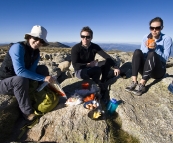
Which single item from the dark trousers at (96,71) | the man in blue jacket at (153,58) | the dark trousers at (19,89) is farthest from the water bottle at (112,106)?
the dark trousers at (19,89)

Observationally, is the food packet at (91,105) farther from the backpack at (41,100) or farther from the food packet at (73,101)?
the backpack at (41,100)

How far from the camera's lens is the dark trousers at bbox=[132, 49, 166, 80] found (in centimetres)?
605

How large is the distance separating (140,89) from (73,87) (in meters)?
3.39

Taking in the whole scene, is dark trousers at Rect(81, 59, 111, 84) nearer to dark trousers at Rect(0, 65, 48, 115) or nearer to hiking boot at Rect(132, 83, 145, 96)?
hiking boot at Rect(132, 83, 145, 96)

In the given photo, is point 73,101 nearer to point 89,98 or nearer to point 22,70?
point 89,98

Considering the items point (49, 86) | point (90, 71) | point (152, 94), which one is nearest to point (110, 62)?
point (90, 71)

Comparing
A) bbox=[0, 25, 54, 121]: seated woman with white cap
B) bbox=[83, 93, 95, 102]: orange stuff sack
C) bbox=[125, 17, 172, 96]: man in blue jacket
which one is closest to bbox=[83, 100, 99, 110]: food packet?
bbox=[83, 93, 95, 102]: orange stuff sack

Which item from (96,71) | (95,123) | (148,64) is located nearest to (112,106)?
(95,123)

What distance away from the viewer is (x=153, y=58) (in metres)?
6.02

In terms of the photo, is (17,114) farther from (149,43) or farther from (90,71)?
(149,43)

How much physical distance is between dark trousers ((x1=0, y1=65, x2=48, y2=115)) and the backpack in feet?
0.96

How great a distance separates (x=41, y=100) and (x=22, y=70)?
4.44 feet

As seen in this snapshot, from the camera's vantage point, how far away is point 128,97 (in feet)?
20.9

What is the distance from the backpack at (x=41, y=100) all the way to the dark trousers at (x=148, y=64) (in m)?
3.75
